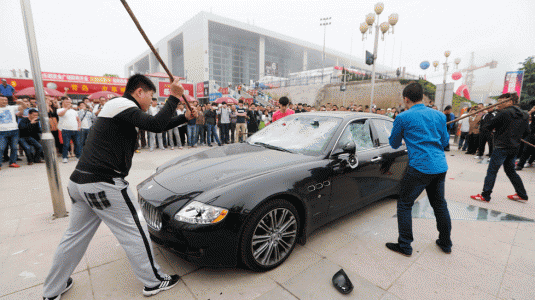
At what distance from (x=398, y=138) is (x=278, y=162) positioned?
1.37 meters

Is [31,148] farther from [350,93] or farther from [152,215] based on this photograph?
[350,93]

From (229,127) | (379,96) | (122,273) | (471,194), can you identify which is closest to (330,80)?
(379,96)

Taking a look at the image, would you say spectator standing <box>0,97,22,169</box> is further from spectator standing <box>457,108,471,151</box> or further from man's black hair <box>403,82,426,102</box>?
spectator standing <box>457,108,471,151</box>

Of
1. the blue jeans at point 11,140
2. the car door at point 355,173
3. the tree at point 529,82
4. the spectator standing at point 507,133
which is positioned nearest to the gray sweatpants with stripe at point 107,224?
the car door at point 355,173

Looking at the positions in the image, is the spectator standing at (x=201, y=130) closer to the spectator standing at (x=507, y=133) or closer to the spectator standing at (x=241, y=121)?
the spectator standing at (x=241, y=121)

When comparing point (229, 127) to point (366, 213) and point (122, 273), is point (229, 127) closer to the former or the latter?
point (366, 213)

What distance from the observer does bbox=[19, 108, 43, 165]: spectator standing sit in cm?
682

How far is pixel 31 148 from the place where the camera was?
6973 millimetres

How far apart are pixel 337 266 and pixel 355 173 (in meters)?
1.09

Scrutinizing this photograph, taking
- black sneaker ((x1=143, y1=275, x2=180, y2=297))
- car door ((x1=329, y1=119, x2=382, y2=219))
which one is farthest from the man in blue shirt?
black sneaker ((x1=143, y1=275, x2=180, y2=297))

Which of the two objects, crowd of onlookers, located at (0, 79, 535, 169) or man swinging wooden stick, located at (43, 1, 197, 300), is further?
crowd of onlookers, located at (0, 79, 535, 169)

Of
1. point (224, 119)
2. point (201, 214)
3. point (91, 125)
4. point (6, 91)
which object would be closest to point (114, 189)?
point (201, 214)

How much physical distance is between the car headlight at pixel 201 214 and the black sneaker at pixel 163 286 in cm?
58

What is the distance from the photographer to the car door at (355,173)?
2811 mm
